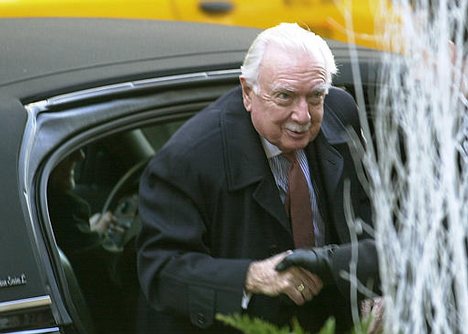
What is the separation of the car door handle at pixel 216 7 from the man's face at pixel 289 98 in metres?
4.34

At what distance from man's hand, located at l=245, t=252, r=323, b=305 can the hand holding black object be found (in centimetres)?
7

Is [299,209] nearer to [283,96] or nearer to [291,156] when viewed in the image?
[291,156]

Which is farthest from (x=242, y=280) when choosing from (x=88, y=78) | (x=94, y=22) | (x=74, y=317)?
(x=94, y=22)

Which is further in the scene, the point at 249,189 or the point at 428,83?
the point at 249,189

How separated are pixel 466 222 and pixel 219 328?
1521 mm

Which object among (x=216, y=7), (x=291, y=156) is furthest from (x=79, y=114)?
(x=216, y=7)

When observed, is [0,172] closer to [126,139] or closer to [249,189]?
[249,189]

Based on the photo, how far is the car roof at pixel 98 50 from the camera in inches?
→ 168

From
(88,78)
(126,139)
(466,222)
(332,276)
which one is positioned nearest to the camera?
(466,222)

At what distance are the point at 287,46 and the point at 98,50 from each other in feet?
2.96

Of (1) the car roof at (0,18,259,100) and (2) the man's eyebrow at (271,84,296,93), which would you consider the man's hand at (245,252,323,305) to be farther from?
(1) the car roof at (0,18,259,100)

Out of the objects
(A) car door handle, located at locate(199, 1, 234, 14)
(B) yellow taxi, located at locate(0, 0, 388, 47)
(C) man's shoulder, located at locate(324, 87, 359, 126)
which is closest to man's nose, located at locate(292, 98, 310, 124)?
(C) man's shoulder, located at locate(324, 87, 359, 126)

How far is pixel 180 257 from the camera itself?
383cm

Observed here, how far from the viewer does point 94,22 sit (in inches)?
195
